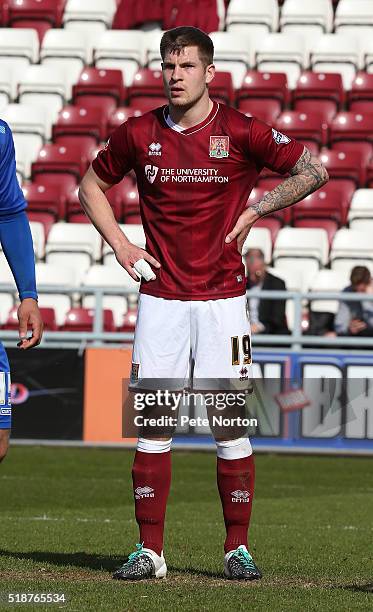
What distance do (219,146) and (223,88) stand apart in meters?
13.5

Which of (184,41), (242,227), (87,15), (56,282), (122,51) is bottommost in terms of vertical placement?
(56,282)

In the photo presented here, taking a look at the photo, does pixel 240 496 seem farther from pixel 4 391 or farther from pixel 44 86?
pixel 44 86

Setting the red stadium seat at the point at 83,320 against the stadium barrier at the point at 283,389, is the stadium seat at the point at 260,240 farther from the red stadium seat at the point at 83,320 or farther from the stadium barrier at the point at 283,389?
the stadium barrier at the point at 283,389

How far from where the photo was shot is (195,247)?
6195 mm

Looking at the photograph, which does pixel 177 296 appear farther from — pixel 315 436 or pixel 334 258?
pixel 334 258

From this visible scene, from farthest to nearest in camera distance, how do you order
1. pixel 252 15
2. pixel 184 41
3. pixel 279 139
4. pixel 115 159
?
1. pixel 252 15
2. pixel 115 159
3. pixel 279 139
4. pixel 184 41

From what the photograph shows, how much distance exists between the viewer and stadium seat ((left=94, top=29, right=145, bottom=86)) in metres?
21.3

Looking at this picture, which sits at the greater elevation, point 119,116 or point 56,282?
point 119,116

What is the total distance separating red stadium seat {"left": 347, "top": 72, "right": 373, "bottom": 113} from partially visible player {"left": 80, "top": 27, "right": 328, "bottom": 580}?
45.2 feet

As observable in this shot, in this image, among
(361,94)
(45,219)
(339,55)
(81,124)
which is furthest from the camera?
(339,55)

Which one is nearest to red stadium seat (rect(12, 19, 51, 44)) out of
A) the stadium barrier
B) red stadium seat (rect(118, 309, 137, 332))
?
red stadium seat (rect(118, 309, 137, 332))

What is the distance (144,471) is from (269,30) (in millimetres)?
15927

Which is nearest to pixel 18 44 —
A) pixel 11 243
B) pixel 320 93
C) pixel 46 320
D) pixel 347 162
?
pixel 320 93

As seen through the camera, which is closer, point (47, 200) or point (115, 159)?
point (115, 159)
